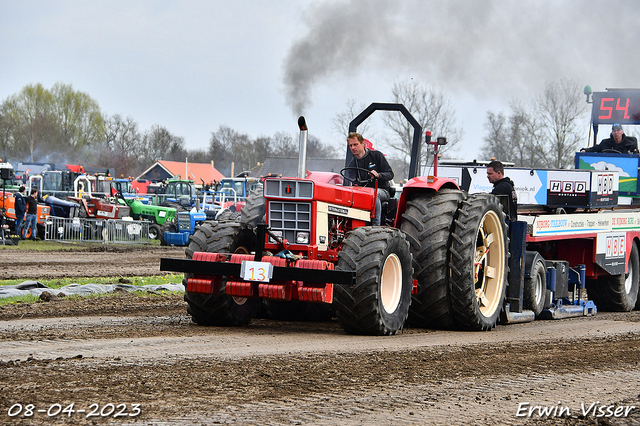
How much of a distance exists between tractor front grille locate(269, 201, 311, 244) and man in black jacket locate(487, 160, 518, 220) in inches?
134

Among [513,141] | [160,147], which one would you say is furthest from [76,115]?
[513,141]

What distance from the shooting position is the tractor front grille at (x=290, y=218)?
26.6 ft

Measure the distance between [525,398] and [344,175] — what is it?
4.54 metres

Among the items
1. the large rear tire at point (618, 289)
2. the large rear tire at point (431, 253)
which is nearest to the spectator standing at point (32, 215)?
the large rear tire at point (618, 289)

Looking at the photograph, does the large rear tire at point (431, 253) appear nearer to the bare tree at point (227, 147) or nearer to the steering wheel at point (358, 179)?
the steering wheel at point (358, 179)

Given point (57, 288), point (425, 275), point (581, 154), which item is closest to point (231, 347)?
point (425, 275)

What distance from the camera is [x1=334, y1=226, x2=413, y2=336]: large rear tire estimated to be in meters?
7.50

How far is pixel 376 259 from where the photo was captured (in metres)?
7.51

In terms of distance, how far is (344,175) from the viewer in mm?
9227

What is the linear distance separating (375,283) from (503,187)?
3705 mm

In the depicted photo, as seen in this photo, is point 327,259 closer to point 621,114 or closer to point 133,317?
point 133,317

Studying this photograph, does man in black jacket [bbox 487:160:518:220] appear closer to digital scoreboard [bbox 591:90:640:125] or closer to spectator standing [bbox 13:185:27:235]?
digital scoreboard [bbox 591:90:640:125]

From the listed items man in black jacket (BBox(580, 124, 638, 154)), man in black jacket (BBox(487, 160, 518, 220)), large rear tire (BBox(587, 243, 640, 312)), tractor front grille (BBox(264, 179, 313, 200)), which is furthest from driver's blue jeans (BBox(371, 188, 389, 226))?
man in black jacket (BBox(580, 124, 638, 154))

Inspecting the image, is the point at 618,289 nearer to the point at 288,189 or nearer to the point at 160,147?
the point at 288,189
